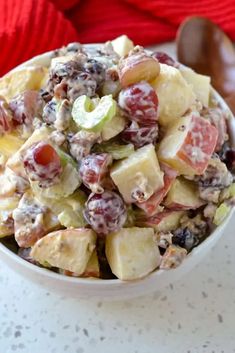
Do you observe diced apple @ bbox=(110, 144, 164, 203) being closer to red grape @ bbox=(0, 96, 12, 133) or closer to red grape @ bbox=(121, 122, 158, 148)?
red grape @ bbox=(121, 122, 158, 148)

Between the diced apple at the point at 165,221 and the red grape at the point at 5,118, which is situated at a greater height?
the red grape at the point at 5,118

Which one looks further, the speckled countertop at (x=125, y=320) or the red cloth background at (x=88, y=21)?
the red cloth background at (x=88, y=21)

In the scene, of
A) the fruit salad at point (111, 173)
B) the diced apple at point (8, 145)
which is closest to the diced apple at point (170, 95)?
the fruit salad at point (111, 173)

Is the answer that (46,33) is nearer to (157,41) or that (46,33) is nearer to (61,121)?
(157,41)

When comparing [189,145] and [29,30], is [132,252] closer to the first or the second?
[189,145]

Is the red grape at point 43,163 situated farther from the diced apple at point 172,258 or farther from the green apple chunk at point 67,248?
the diced apple at point 172,258

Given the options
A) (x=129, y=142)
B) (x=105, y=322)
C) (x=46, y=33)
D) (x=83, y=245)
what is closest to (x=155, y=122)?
(x=129, y=142)

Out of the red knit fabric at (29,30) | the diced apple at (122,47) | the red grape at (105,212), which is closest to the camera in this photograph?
the red grape at (105,212)
